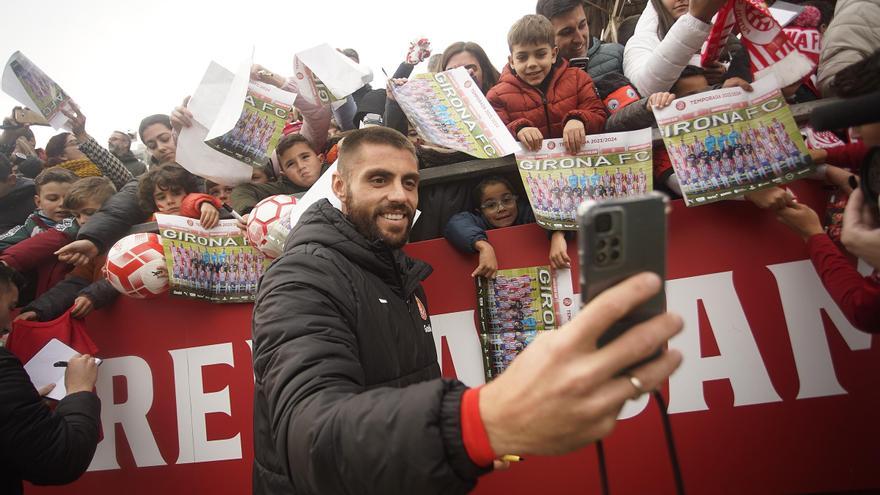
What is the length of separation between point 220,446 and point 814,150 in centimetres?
348

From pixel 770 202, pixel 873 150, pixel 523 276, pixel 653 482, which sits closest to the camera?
pixel 873 150

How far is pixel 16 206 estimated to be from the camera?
439 cm

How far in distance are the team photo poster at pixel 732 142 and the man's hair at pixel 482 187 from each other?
843 millimetres

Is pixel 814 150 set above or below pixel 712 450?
above

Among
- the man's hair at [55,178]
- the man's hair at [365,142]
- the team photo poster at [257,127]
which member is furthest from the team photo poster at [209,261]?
the man's hair at [55,178]

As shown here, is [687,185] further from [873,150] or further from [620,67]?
[620,67]

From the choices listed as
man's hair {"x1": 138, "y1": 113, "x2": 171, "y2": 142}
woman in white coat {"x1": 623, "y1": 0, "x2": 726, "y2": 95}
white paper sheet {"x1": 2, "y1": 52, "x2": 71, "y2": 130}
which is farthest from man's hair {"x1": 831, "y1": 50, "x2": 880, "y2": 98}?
man's hair {"x1": 138, "y1": 113, "x2": 171, "y2": 142}

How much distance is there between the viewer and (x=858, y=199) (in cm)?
155

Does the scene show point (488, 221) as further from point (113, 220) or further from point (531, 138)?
point (113, 220)

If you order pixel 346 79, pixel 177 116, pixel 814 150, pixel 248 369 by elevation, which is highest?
pixel 346 79

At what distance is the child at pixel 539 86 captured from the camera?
2756 mm

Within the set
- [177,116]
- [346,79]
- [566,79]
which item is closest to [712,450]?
[566,79]

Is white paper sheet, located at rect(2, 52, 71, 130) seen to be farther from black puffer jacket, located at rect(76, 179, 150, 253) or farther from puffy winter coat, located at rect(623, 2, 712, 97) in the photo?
puffy winter coat, located at rect(623, 2, 712, 97)

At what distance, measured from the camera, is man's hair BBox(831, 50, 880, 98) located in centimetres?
136
